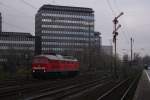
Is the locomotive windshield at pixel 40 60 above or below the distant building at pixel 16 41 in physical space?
below

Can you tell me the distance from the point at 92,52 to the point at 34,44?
55.5 meters

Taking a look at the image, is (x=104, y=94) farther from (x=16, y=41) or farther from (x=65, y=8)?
(x=65, y=8)

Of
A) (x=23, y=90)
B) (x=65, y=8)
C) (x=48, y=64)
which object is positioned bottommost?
(x=23, y=90)

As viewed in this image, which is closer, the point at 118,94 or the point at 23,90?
the point at 118,94

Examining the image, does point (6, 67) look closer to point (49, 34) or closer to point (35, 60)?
point (35, 60)

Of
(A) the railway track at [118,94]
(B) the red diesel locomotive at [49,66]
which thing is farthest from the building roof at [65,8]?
(A) the railway track at [118,94]

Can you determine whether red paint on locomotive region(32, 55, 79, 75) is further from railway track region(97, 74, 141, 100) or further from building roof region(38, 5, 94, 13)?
building roof region(38, 5, 94, 13)

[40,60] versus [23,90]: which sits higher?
[40,60]

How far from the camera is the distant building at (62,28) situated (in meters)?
144

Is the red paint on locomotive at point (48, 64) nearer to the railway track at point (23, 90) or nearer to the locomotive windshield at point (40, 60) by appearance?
the locomotive windshield at point (40, 60)

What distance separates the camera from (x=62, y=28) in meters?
154

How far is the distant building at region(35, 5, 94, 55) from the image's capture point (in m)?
144

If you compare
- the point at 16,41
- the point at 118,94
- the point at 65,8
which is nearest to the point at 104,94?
the point at 118,94

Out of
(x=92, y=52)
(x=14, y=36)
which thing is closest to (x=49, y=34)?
(x=14, y=36)
